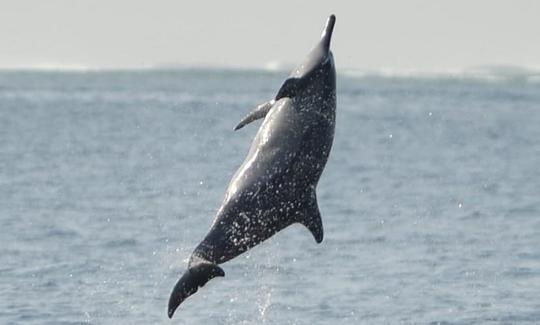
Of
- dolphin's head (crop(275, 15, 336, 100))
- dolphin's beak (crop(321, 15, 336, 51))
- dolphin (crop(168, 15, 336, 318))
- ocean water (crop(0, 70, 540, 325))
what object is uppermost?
dolphin's beak (crop(321, 15, 336, 51))

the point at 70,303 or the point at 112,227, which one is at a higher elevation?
the point at 70,303

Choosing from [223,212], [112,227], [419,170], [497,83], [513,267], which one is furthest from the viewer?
[497,83]

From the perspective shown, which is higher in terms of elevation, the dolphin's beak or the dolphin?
the dolphin's beak

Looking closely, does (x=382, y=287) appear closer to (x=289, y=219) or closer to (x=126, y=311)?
(x=126, y=311)

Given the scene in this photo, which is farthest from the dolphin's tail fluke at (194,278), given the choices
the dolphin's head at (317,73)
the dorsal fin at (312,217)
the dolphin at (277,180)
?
the dolphin's head at (317,73)

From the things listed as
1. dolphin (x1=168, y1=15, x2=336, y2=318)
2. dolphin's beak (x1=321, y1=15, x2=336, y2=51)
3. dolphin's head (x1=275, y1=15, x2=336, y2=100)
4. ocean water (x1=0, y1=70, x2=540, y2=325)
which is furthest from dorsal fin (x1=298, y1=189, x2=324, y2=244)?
ocean water (x1=0, y1=70, x2=540, y2=325)

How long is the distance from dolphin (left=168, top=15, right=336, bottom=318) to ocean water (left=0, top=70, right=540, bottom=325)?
564 centimetres

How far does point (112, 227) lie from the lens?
30469mm

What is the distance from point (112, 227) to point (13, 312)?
8632mm

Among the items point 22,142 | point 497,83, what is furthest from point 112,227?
point 497,83

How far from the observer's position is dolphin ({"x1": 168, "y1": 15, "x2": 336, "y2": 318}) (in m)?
15.7

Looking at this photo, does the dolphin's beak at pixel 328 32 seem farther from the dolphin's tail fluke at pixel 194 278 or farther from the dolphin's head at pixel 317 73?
the dolphin's tail fluke at pixel 194 278

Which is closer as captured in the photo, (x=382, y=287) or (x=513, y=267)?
(x=382, y=287)

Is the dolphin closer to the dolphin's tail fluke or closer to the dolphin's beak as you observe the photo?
the dolphin's tail fluke
